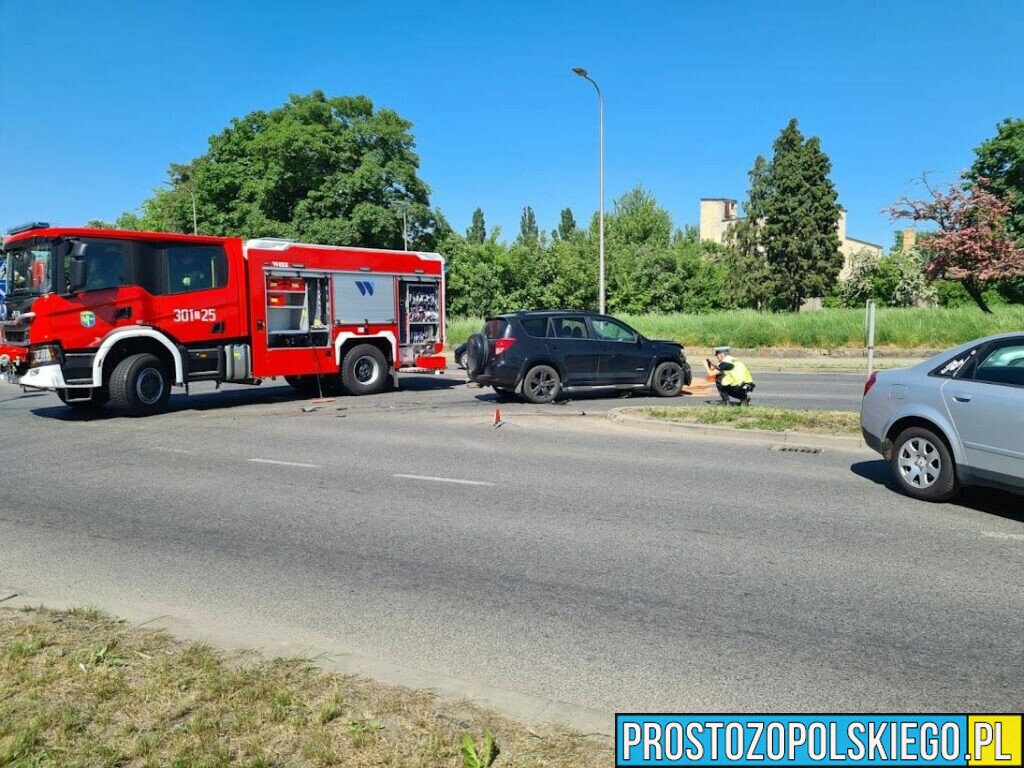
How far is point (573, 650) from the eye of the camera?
4344mm

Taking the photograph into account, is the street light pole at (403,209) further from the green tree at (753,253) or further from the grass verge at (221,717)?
the grass verge at (221,717)

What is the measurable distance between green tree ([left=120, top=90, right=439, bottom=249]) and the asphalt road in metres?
37.9

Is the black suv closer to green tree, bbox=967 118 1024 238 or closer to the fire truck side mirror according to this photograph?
the fire truck side mirror

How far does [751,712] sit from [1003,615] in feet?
6.96

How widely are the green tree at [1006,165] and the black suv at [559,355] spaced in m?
29.1

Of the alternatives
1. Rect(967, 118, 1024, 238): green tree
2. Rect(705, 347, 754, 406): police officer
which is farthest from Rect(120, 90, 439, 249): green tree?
Rect(705, 347, 754, 406): police officer

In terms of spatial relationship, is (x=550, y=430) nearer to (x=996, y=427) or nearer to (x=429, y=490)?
(x=429, y=490)

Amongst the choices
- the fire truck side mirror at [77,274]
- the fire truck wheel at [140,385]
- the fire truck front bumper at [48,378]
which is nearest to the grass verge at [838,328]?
the fire truck wheel at [140,385]

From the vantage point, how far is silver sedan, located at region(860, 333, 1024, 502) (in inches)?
272

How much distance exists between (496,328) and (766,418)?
5743 millimetres

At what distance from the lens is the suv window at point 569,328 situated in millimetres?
16172

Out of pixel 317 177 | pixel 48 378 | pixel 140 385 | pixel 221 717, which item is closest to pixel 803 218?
pixel 317 177

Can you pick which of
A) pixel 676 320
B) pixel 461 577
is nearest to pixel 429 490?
pixel 461 577

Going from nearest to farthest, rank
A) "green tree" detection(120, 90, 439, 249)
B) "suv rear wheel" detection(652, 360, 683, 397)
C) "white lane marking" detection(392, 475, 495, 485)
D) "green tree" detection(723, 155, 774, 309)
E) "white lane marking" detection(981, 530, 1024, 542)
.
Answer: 1. "white lane marking" detection(981, 530, 1024, 542)
2. "white lane marking" detection(392, 475, 495, 485)
3. "suv rear wheel" detection(652, 360, 683, 397)
4. "green tree" detection(120, 90, 439, 249)
5. "green tree" detection(723, 155, 774, 309)
